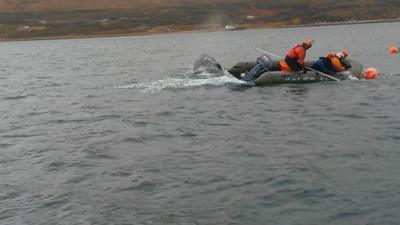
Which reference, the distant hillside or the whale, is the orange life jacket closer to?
the whale

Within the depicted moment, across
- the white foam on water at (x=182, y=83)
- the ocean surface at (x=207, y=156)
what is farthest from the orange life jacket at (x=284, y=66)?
the white foam on water at (x=182, y=83)

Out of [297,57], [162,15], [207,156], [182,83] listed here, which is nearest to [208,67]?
[182,83]

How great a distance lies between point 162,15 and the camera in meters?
141

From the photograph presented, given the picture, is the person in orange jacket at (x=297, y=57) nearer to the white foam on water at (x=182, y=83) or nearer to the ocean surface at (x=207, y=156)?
the ocean surface at (x=207, y=156)

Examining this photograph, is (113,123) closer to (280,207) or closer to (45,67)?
(280,207)

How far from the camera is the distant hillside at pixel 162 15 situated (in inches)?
4887

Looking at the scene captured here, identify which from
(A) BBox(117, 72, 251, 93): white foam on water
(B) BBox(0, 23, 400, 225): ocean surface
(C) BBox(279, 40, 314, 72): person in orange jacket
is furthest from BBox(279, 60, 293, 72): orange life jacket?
(A) BBox(117, 72, 251, 93): white foam on water

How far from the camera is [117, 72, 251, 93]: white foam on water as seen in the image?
94.6ft

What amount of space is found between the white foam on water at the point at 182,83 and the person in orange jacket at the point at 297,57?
2467 millimetres

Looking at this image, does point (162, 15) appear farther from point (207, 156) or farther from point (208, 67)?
point (207, 156)

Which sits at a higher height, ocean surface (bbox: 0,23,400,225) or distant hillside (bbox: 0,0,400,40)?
distant hillside (bbox: 0,0,400,40)

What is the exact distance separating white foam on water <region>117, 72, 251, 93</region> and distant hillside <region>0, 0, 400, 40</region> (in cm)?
9054

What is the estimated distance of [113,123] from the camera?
20.8m

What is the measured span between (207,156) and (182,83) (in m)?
14.7
